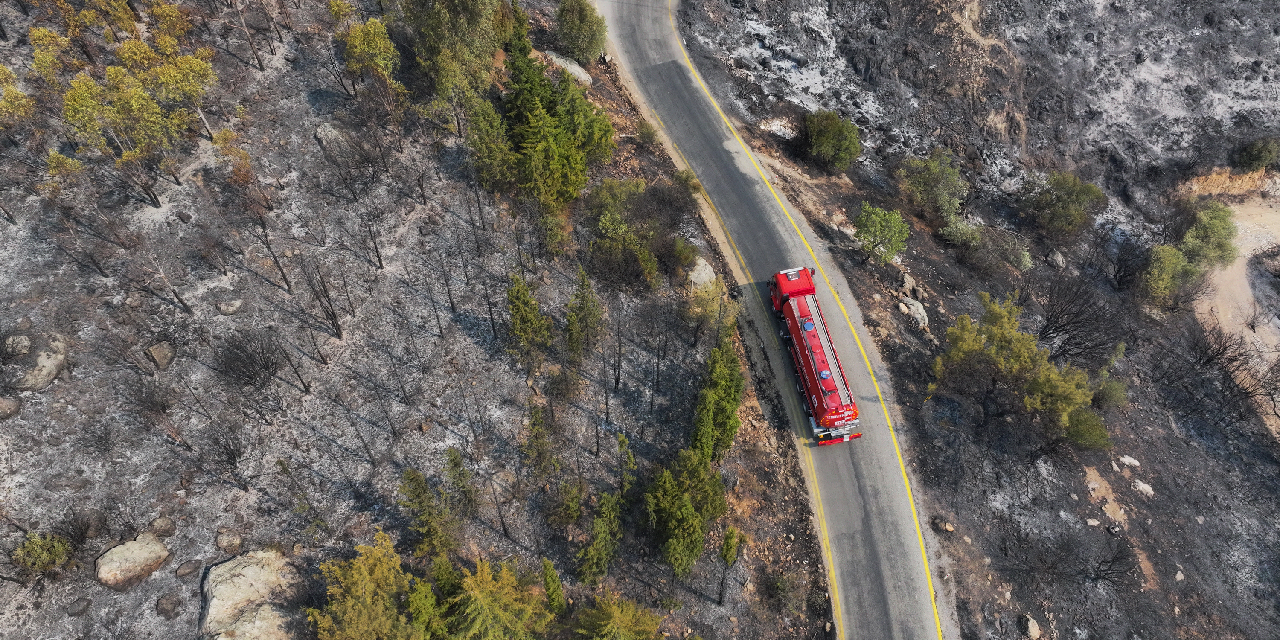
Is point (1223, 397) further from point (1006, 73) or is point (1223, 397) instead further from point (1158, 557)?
point (1006, 73)

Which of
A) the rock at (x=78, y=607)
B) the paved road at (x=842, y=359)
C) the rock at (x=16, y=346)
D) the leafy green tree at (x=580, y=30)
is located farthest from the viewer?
the leafy green tree at (x=580, y=30)

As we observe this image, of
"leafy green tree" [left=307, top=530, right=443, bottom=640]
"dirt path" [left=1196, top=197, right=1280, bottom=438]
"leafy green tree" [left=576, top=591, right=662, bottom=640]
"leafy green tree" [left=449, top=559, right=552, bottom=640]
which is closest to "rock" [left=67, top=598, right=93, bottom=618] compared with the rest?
"leafy green tree" [left=307, top=530, right=443, bottom=640]

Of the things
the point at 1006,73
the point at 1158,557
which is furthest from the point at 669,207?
the point at 1006,73

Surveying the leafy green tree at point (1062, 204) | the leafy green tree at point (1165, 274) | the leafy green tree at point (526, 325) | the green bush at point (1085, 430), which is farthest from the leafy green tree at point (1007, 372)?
the leafy green tree at point (526, 325)

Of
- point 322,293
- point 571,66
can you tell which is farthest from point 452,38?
point 322,293

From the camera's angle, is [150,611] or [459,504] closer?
[150,611]

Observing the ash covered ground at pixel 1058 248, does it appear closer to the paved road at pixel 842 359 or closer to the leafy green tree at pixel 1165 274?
the leafy green tree at pixel 1165 274
